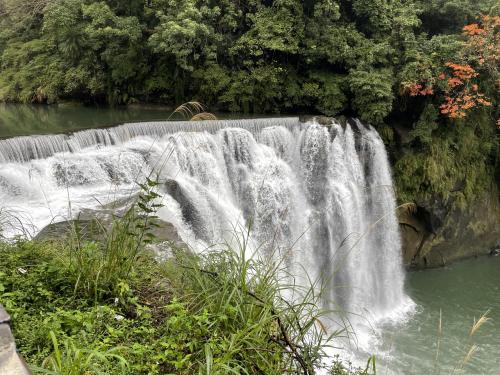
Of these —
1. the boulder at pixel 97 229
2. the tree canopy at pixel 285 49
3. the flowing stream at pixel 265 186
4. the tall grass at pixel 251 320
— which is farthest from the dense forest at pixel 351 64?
the tall grass at pixel 251 320

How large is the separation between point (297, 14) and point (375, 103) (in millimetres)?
3313

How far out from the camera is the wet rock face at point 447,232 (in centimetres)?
1109

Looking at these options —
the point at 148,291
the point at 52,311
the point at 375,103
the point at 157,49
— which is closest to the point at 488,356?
the point at 375,103

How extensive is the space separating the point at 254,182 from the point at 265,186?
0.82 ft

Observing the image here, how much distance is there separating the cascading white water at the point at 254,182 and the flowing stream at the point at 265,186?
0.02 meters

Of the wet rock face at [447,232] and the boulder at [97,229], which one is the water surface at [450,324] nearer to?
the wet rock face at [447,232]

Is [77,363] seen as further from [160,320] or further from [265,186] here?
[265,186]

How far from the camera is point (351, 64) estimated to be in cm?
1103

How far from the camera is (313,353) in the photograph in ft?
7.56

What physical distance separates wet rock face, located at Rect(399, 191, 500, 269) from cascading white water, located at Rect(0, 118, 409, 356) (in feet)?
3.47

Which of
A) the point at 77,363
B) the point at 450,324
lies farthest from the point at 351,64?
the point at 77,363

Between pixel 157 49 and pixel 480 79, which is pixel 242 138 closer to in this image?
pixel 157 49

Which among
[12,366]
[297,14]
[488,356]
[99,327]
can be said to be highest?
[297,14]

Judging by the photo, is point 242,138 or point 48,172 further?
point 242,138
